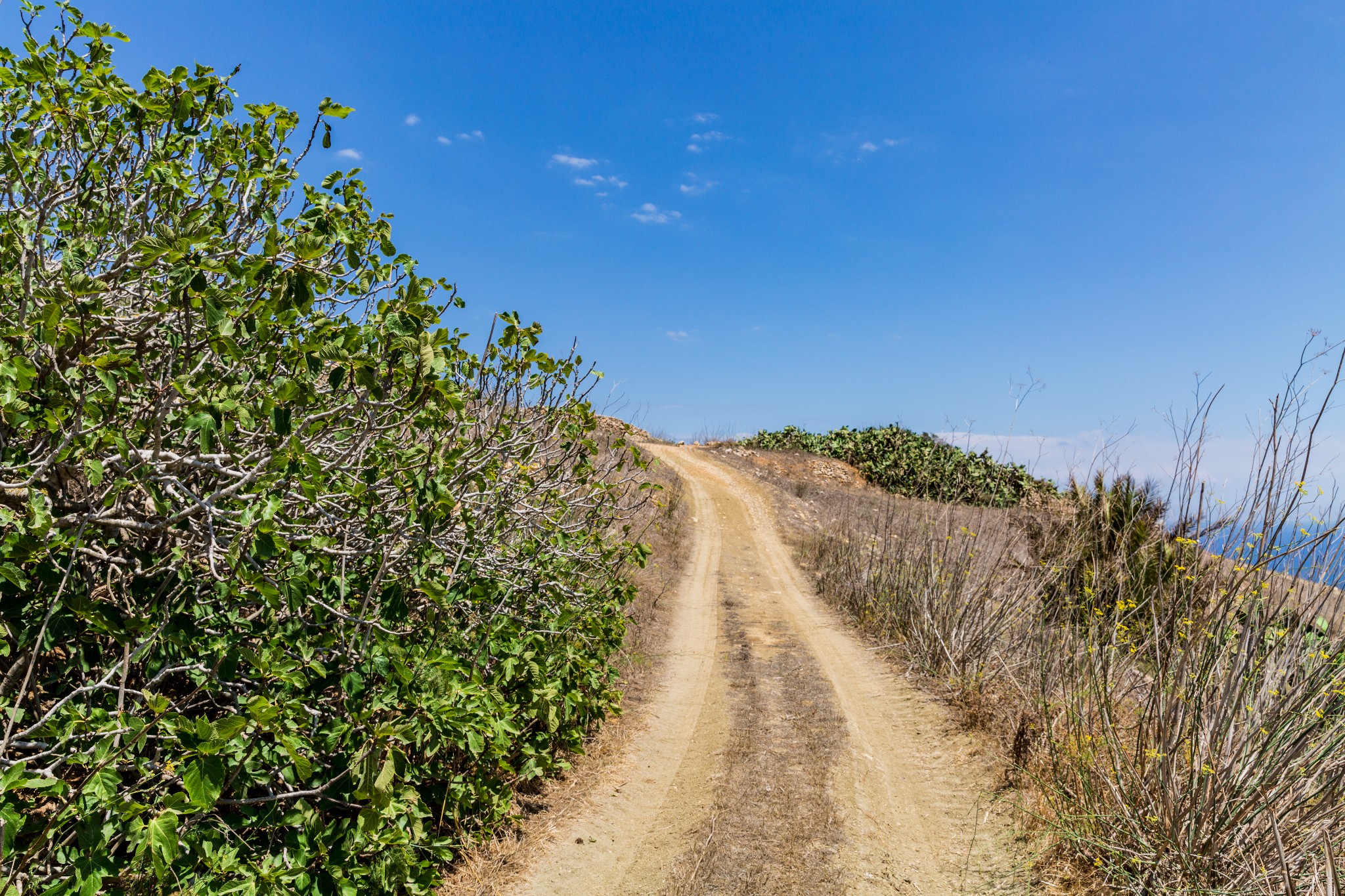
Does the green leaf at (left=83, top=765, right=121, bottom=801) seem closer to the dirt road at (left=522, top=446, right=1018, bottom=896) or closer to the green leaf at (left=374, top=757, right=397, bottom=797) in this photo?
the green leaf at (left=374, top=757, right=397, bottom=797)

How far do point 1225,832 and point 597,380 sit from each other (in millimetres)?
4535

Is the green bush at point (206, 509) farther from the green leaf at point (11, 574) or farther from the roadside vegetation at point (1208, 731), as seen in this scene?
the roadside vegetation at point (1208, 731)

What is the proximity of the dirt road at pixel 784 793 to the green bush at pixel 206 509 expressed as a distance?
1.67m

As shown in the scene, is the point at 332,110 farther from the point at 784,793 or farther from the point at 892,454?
the point at 892,454

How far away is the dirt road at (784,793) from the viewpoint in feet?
15.8

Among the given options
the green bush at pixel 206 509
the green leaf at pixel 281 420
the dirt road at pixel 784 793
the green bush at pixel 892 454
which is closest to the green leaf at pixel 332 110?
the green bush at pixel 206 509

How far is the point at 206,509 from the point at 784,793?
487cm

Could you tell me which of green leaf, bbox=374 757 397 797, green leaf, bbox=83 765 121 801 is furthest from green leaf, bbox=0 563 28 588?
green leaf, bbox=374 757 397 797

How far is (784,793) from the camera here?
5809 millimetres

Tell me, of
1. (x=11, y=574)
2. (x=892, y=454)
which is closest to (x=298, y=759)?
(x=11, y=574)

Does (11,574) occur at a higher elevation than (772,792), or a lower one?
higher

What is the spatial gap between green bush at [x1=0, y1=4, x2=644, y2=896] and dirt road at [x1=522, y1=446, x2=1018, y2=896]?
1.67 metres

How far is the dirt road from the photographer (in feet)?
15.8

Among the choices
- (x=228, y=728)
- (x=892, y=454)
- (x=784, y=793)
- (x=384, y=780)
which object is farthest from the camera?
(x=892, y=454)
